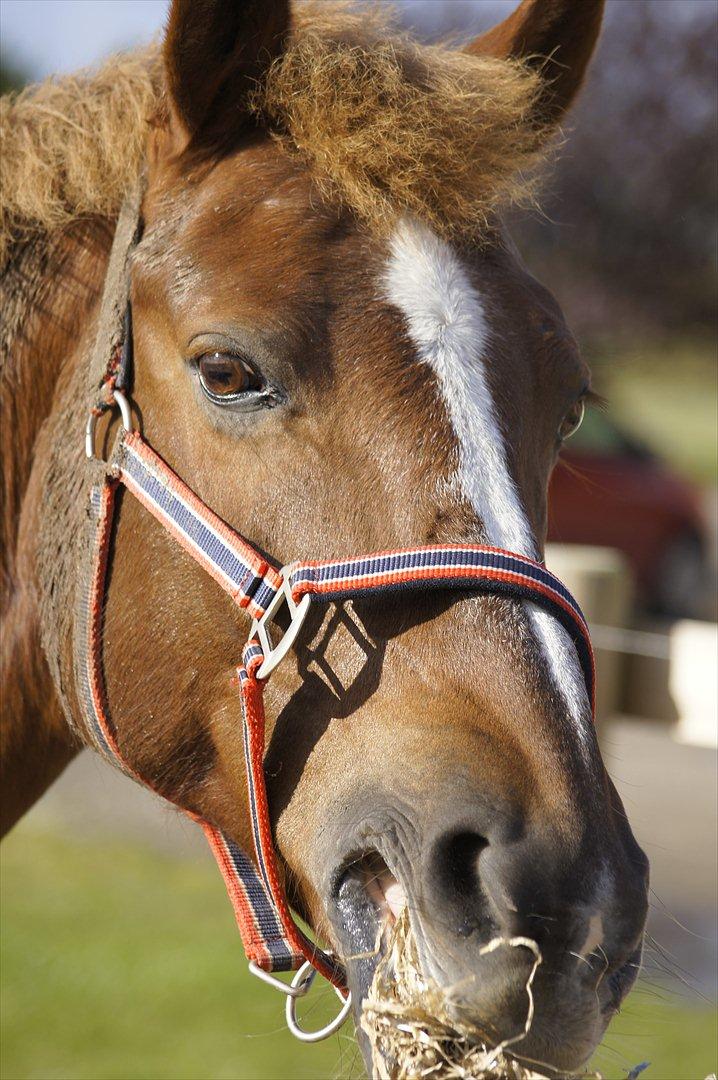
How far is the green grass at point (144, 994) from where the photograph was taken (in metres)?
4.00

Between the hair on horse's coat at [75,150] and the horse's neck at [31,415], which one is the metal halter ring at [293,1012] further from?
the hair on horse's coat at [75,150]

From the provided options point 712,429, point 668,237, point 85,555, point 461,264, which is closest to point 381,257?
point 461,264

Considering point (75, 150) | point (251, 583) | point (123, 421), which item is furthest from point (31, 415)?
point (251, 583)

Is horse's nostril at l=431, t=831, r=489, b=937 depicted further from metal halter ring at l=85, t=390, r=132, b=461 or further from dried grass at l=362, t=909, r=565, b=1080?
metal halter ring at l=85, t=390, r=132, b=461

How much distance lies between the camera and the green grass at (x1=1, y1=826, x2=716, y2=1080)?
400cm

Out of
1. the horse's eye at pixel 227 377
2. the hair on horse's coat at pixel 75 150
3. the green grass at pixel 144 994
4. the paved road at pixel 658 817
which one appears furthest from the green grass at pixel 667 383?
the green grass at pixel 144 994

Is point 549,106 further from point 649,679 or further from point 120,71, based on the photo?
point 649,679

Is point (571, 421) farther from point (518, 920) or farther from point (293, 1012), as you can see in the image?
point (293, 1012)

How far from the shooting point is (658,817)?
5.76 meters

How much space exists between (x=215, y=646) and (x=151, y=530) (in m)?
0.24

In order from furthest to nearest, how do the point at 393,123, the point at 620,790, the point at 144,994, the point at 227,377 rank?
the point at 620,790 → the point at 144,994 → the point at 393,123 → the point at 227,377

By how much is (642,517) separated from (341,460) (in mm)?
10193

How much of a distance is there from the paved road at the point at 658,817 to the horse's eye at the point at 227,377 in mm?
2952

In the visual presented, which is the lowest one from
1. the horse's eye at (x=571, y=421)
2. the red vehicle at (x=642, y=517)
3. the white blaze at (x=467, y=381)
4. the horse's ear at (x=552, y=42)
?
the red vehicle at (x=642, y=517)
